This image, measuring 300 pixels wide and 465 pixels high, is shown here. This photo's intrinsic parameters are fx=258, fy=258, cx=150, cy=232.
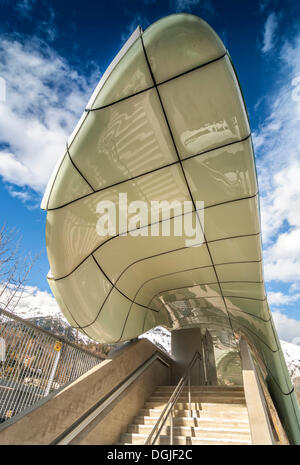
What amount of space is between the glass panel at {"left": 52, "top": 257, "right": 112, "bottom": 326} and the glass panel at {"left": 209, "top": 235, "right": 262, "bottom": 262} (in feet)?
8.24

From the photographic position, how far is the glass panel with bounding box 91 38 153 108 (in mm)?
3158

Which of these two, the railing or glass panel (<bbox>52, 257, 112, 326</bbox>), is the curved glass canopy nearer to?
glass panel (<bbox>52, 257, 112, 326</bbox>)

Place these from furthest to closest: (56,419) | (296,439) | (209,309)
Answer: (296,439)
(209,309)
(56,419)

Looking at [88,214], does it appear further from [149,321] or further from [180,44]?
[149,321]

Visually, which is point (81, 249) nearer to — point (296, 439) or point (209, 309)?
point (209, 309)

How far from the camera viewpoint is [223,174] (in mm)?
4004

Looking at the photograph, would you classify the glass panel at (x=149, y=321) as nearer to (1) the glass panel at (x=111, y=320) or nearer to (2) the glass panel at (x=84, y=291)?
(1) the glass panel at (x=111, y=320)

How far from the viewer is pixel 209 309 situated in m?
8.53

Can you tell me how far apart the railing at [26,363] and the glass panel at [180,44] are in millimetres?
4375

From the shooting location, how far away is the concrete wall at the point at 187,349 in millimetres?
11031

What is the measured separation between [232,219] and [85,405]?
4.27 metres

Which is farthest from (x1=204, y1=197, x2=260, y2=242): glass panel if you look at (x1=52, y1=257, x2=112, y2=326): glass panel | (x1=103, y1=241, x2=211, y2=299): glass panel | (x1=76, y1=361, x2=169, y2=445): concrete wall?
(x1=76, y1=361, x2=169, y2=445): concrete wall
